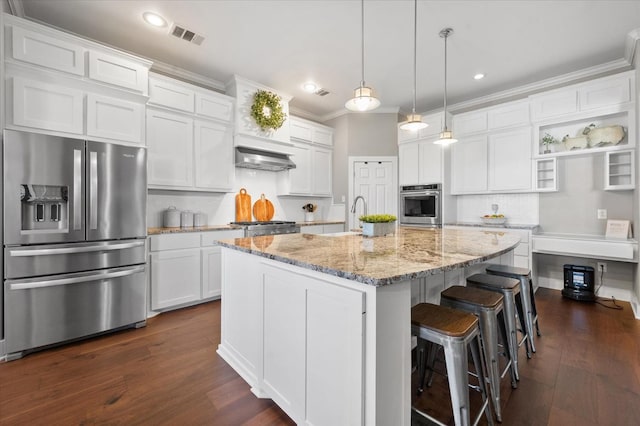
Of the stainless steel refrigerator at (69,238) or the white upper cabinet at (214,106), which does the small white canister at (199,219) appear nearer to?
the stainless steel refrigerator at (69,238)

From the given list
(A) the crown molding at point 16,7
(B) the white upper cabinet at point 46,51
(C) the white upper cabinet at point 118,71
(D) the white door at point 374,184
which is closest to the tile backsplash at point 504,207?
(D) the white door at point 374,184

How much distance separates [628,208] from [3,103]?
20.8ft

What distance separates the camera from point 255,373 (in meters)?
1.77

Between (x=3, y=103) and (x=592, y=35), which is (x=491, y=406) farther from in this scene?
(x=3, y=103)

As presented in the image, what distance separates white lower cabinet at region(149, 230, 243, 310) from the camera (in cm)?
295

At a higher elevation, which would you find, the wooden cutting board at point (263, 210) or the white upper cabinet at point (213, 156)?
the white upper cabinet at point (213, 156)

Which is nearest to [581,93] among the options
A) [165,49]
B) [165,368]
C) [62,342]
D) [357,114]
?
[357,114]

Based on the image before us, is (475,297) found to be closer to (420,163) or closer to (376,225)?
(376,225)

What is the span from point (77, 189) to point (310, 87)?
3.14 m

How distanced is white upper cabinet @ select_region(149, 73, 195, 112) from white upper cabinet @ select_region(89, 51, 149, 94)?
12.4 inches

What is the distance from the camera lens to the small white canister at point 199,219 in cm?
367

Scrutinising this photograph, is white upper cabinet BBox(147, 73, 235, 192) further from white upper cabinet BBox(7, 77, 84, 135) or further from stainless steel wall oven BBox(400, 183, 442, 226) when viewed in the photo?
stainless steel wall oven BBox(400, 183, 442, 226)

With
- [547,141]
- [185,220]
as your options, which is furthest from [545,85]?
[185,220]

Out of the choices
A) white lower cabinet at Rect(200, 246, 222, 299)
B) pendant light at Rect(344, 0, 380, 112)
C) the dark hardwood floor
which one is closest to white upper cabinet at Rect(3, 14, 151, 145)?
white lower cabinet at Rect(200, 246, 222, 299)
